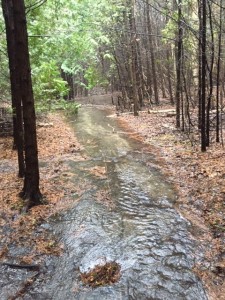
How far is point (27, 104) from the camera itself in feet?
20.6

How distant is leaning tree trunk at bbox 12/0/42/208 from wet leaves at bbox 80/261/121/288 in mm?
2576

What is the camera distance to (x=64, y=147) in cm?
1226

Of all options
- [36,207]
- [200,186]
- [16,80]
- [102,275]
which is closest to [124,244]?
[102,275]

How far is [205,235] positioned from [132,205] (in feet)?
5.62

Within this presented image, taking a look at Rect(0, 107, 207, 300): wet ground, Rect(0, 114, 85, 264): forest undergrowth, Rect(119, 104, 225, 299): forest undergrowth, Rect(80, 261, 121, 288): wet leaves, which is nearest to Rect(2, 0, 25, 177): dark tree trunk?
Rect(0, 114, 85, 264): forest undergrowth

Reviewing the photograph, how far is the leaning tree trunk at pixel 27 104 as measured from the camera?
19.4 feet

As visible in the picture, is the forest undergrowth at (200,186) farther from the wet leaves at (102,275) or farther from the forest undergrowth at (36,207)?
the forest undergrowth at (36,207)

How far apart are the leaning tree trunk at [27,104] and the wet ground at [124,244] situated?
36.9 inches

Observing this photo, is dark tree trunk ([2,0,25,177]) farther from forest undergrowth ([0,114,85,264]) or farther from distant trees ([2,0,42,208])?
distant trees ([2,0,42,208])

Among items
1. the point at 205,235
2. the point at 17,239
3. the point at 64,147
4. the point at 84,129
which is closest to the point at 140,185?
the point at 205,235

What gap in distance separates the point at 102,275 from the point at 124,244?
83 centimetres

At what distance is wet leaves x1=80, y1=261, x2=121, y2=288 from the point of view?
4.30 meters

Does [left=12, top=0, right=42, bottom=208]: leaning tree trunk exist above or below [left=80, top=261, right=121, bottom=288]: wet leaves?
above

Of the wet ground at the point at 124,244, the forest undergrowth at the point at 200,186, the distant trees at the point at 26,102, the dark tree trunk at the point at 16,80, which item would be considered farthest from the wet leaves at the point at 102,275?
the dark tree trunk at the point at 16,80
